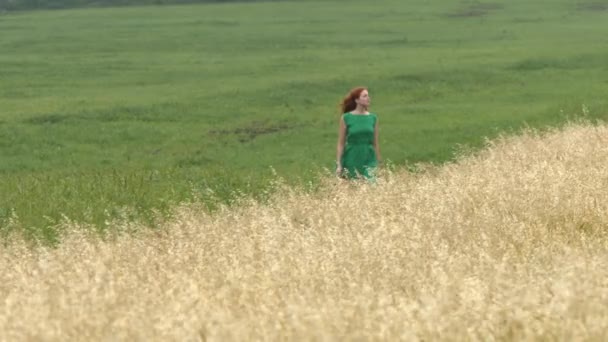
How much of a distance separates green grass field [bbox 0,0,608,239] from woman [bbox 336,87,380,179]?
1449mm

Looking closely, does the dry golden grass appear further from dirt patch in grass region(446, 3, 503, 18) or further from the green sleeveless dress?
dirt patch in grass region(446, 3, 503, 18)

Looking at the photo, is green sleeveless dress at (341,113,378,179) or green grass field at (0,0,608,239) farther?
green grass field at (0,0,608,239)

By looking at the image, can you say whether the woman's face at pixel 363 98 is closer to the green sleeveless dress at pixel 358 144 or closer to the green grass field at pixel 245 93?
the green sleeveless dress at pixel 358 144

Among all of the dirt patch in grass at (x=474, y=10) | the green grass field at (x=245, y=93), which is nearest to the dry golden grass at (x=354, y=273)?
the green grass field at (x=245, y=93)

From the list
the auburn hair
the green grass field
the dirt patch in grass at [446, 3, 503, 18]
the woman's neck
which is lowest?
the dirt patch in grass at [446, 3, 503, 18]

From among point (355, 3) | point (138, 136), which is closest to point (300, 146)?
point (138, 136)

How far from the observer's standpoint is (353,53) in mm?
51969

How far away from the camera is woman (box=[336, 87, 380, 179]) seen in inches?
663

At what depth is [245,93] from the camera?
38156mm

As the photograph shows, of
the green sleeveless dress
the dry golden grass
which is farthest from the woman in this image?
the dry golden grass

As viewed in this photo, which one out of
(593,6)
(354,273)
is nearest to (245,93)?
(354,273)

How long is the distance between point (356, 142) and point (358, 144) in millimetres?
37

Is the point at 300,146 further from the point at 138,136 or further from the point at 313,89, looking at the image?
the point at 313,89

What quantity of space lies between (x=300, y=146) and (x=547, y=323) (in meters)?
21.4
